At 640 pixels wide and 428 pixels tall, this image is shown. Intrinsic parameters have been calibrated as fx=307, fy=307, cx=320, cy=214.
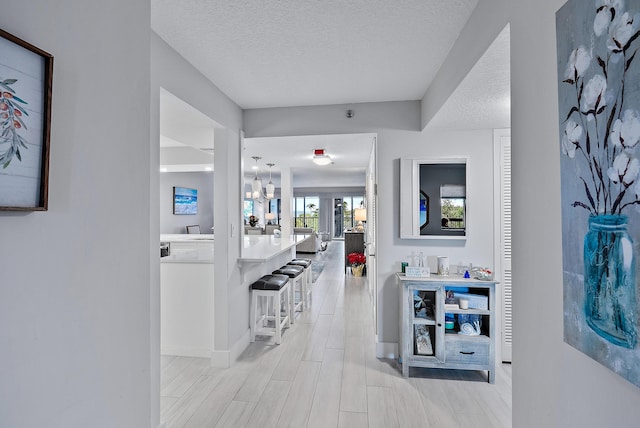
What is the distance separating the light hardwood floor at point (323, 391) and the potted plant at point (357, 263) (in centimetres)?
331

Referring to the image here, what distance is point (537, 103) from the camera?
105cm

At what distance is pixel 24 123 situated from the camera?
792 millimetres

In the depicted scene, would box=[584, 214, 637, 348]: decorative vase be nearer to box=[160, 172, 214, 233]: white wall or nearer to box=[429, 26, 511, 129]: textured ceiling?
box=[429, 26, 511, 129]: textured ceiling

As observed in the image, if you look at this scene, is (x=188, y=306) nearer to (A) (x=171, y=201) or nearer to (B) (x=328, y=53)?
(B) (x=328, y=53)

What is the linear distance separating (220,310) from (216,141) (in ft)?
5.20

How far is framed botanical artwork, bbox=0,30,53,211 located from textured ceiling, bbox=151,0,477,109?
1019mm

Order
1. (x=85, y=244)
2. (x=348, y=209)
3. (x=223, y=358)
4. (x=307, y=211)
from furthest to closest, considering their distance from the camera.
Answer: (x=307, y=211), (x=348, y=209), (x=223, y=358), (x=85, y=244)

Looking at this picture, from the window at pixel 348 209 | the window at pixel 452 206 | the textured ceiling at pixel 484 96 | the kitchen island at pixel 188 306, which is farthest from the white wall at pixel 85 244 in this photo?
the window at pixel 348 209

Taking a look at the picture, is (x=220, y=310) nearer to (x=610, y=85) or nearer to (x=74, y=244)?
(x=74, y=244)

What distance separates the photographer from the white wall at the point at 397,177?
9.54 feet

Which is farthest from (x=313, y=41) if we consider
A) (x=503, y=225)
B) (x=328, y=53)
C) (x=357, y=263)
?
(x=357, y=263)

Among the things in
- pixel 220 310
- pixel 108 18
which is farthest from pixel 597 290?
pixel 220 310

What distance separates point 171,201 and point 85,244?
746 cm

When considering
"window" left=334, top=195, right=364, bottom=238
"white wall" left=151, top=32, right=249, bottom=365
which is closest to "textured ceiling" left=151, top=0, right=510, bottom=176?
"white wall" left=151, top=32, right=249, bottom=365
